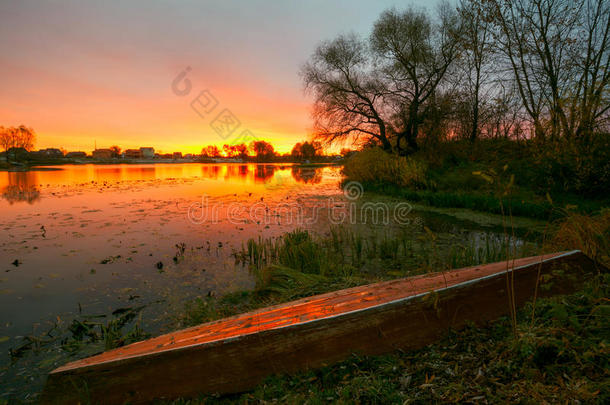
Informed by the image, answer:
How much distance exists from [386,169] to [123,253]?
1366 cm

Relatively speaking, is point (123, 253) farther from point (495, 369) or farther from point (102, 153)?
point (102, 153)

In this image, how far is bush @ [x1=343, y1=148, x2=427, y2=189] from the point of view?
13.8 m

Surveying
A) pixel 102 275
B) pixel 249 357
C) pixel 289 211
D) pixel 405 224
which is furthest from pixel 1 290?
pixel 405 224

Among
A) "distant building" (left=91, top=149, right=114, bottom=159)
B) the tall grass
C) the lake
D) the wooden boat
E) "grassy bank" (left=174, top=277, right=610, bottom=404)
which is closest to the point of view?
"grassy bank" (left=174, top=277, right=610, bottom=404)

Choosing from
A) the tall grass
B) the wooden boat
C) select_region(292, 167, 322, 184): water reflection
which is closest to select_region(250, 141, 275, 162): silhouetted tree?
select_region(292, 167, 322, 184): water reflection

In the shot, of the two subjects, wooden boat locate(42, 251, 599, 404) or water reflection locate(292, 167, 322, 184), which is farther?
water reflection locate(292, 167, 322, 184)

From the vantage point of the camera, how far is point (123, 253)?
564cm

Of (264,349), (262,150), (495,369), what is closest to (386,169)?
(495,369)

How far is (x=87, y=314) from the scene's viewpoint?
3465 mm

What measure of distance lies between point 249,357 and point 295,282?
2.23 metres

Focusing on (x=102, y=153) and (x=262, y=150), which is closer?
(x=262, y=150)

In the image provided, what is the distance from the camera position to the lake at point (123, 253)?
315 cm

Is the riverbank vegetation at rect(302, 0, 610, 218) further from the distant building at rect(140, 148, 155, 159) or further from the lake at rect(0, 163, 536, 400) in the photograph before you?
the distant building at rect(140, 148, 155, 159)

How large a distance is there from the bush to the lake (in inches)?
113
